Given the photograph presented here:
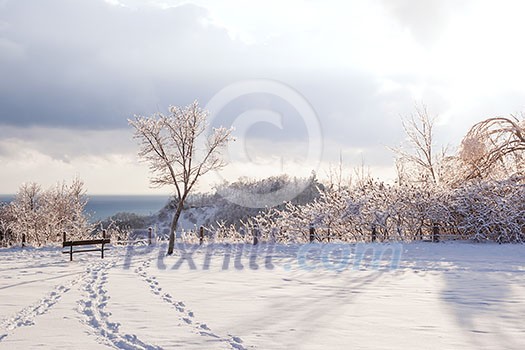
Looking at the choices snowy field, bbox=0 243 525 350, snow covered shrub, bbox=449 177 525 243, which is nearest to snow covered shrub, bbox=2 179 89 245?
snowy field, bbox=0 243 525 350

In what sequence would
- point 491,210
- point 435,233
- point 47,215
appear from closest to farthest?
point 491,210, point 435,233, point 47,215

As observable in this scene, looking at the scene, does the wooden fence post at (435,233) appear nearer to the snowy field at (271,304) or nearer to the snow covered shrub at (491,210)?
the snow covered shrub at (491,210)

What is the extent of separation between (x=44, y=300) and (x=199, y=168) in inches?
483

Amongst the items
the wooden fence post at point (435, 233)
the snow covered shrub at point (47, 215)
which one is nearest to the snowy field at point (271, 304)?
the wooden fence post at point (435, 233)

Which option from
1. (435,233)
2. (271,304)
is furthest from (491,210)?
(271,304)

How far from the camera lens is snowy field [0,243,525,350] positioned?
23.2ft

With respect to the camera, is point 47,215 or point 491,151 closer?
point 491,151

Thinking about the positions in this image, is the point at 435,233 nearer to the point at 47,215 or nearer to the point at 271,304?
the point at 271,304

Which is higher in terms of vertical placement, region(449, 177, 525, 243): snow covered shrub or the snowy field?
region(449, 177, 525, 243): snow covered shrub

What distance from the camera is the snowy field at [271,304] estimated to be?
23.2 ft

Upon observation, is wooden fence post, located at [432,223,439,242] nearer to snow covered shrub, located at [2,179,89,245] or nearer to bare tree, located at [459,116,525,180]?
bare tree, located at [459,116,525,180]

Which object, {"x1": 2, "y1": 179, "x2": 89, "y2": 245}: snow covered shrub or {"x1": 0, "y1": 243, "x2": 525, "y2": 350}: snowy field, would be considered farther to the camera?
{"x1": 2, "y1": 179, "x2": 89, "y2": 245}: snow covered shrub

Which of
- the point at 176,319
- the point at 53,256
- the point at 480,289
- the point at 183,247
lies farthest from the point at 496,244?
the point at 53,256

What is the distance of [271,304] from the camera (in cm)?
971
